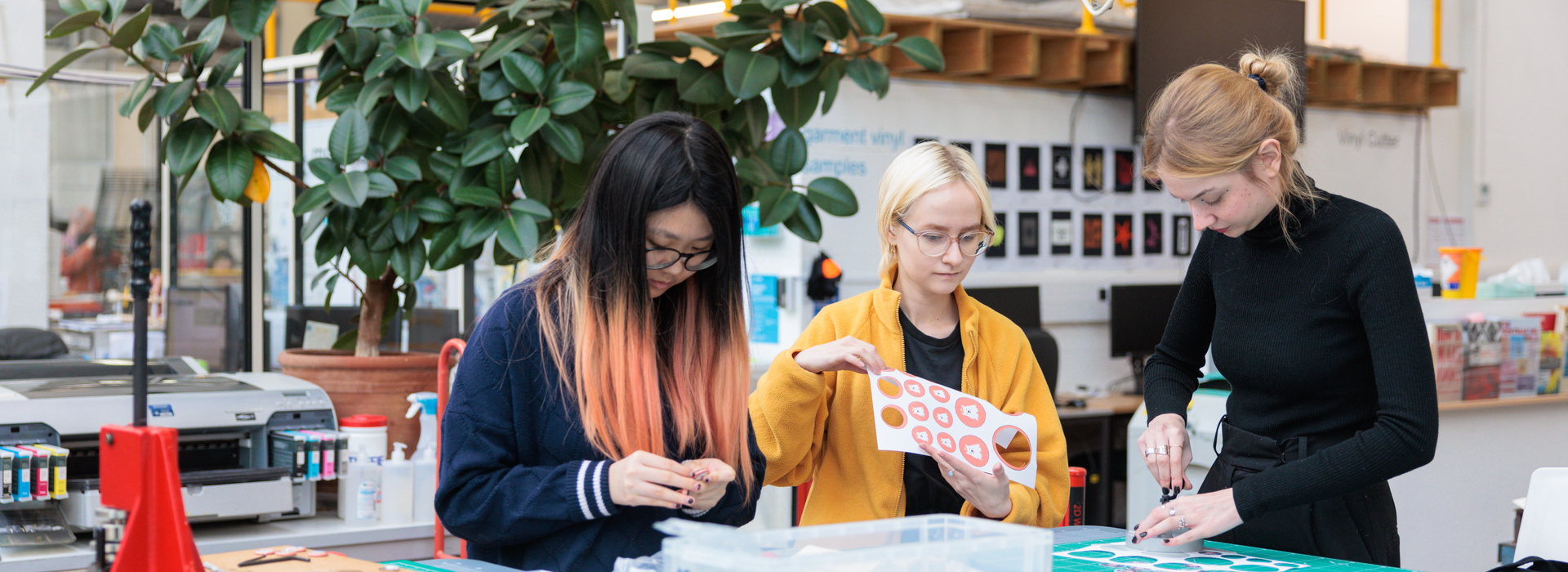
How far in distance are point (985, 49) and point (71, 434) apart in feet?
12.6

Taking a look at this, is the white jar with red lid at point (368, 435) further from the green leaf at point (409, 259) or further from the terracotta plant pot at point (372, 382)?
the green leaf at point (409, 259)

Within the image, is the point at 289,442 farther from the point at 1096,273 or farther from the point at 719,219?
the point at 1096,273

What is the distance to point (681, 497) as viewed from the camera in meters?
1.47

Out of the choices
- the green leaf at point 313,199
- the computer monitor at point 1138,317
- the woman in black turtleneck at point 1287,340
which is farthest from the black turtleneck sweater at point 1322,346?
the computer monitor at point 1138,317

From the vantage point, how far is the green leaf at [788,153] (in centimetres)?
319

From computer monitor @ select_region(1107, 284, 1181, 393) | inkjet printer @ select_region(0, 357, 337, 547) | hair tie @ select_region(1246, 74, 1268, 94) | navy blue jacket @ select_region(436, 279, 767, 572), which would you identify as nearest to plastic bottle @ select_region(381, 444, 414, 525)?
inkjet printer @ select_region(0, 357, 337, 547)

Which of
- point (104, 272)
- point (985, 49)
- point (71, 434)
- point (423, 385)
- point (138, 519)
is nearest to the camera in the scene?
point (138, 519)

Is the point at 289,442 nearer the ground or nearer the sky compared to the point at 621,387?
nearer the ground

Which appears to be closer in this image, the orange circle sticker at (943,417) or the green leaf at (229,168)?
the orange circle sticker at (943,417)

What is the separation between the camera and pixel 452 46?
9.21 ft

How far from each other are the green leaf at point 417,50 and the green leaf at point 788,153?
868mm

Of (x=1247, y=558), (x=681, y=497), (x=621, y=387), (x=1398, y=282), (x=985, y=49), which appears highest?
(x=985, y=49)

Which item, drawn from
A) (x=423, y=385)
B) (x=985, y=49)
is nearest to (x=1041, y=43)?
(x=985, y=49)

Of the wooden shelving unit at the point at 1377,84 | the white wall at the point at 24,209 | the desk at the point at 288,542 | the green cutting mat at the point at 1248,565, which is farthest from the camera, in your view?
the wooden shelving unit at the point at 1377,84
